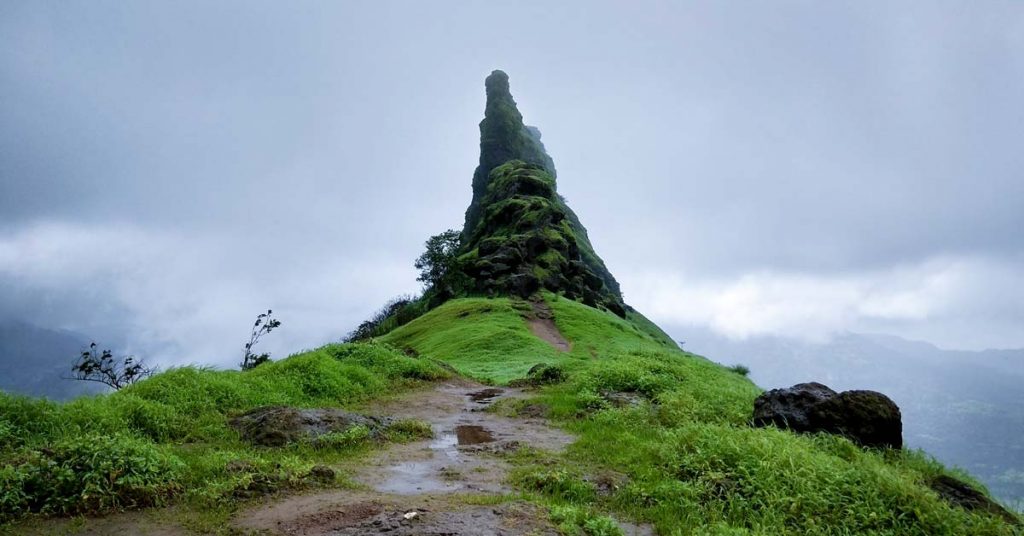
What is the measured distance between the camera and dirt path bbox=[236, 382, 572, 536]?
736 cm

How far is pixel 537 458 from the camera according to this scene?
12.3 m

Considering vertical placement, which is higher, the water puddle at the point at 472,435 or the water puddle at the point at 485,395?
the water puddle at the point at 485,395

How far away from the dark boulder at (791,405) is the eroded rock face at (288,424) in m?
10.7

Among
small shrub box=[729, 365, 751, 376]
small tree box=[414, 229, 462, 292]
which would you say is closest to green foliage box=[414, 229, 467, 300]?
small tree box=[414, 229, 462, 292]

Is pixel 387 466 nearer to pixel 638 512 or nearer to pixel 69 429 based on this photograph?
pixel 638 512

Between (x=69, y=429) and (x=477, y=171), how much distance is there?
12595 centimetres

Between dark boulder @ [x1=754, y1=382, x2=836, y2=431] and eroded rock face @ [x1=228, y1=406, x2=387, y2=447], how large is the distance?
35.2 feet

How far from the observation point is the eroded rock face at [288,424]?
40.4 feet

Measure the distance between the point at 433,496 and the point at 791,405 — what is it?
10.6 metres

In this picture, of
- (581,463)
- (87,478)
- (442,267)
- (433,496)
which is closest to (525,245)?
(442,267)

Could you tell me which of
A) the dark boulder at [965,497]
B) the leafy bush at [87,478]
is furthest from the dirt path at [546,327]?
the leafy bush at [87,478]

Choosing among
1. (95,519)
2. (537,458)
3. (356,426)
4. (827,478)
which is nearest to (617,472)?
(537,458)

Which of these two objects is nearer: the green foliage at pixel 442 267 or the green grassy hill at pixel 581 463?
the green grassy hill at pixel 581 463

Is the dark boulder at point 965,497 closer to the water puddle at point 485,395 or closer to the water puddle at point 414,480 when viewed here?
the water puddle at point 414,480
